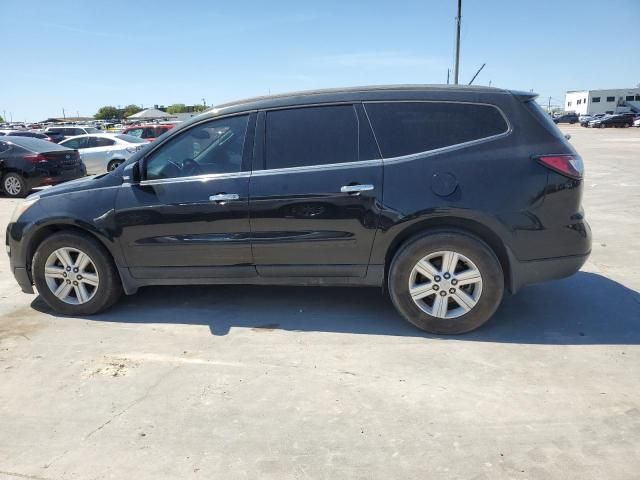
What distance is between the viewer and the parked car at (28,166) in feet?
39.6

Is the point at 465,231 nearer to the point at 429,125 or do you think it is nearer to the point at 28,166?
the point at 429,125

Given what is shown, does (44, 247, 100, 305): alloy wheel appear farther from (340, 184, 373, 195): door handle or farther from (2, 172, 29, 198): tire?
(2, 172, 29, 198): tire

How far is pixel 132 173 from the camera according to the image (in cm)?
429

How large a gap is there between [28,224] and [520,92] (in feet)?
14.1

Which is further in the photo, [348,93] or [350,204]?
[348,93]

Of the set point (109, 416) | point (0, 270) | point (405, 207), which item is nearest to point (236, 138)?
point (405, 207)

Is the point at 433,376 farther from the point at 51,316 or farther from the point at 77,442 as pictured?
the point at 51,316

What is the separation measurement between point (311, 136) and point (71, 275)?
245cm

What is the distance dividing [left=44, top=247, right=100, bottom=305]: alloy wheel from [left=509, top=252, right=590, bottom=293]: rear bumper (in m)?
3.49

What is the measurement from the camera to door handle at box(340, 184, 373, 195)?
3.88 metres

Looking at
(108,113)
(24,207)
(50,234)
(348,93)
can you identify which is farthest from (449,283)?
(108,113)

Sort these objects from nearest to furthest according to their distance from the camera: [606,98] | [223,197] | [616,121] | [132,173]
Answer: [223,197] < [132,173] < [616,121] < [606,98]

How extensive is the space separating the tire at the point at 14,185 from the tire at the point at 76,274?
8.99 m

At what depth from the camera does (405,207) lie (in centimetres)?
384
